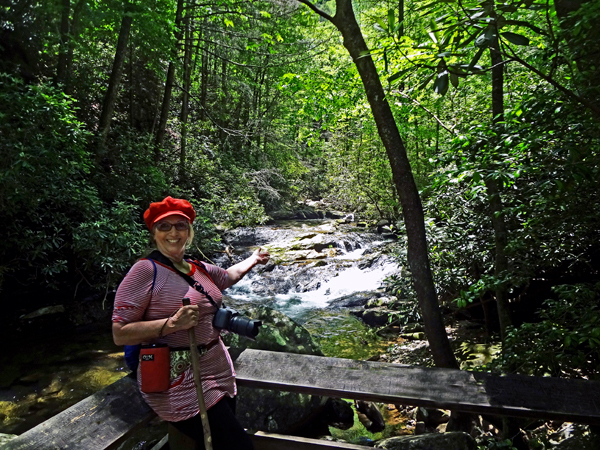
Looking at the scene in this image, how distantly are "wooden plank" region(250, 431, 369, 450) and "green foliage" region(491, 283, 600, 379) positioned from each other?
1.71 m

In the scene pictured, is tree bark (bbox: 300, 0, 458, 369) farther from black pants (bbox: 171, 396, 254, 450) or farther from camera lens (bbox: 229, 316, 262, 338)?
black pants (bbox: 171, 396, 254, 450)

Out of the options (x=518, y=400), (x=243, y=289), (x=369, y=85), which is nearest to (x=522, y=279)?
(x=518, y=400)

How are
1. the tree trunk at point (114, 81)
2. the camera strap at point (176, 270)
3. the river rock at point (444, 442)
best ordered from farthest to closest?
the tree trunk at point (114, 81) → the river rock at point (444, 442) → the camera strap at point (176, 270)

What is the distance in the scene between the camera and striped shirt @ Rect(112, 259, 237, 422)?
1.86 metres

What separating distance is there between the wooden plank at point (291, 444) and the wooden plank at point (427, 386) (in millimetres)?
298

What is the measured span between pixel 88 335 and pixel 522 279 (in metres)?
8.07

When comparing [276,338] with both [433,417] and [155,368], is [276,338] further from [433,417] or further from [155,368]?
[155,368]

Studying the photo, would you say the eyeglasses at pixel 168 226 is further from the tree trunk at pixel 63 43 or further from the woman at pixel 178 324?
→ the tree trunk at pixel 63 43

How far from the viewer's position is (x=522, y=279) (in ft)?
12.6

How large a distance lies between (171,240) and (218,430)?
0.96 m

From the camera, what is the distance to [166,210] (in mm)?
2164

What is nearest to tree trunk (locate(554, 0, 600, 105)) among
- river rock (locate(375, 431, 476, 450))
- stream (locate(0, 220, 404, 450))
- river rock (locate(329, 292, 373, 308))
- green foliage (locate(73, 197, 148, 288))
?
river rock (locate(375, 431, 476, 450))

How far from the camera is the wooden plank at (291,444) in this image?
2.41m

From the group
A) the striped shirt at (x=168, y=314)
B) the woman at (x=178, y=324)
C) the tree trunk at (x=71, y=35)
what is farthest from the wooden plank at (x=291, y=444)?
the tree trunk at (x=71, y=35)
